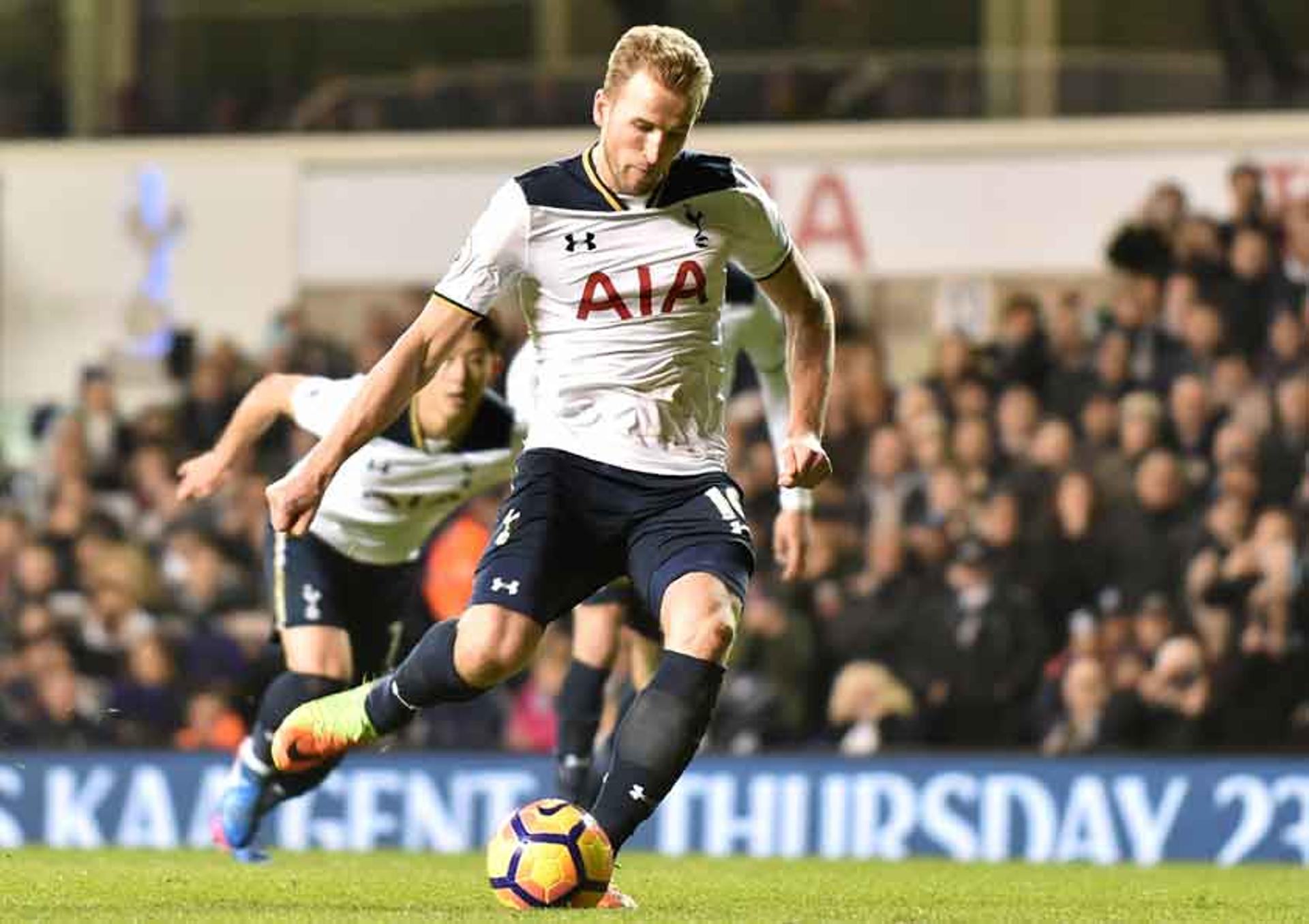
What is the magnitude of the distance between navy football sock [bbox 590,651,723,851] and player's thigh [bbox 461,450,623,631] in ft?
1.48

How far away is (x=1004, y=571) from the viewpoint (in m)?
14.8

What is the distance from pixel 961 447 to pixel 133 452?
5.93 m

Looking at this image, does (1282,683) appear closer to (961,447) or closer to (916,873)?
(961,447)

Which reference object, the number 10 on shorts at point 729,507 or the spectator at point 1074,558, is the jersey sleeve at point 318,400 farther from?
the spectator at point 1074,558

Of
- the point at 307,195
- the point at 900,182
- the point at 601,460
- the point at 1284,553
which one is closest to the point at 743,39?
the point at 900,182

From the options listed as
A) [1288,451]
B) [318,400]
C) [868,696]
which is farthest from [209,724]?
[318,400]

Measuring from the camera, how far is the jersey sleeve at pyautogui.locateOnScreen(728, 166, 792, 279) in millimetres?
7684

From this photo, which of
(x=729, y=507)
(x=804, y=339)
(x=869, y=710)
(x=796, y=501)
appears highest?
(x=804, y=339)

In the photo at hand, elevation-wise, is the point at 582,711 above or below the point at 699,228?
below

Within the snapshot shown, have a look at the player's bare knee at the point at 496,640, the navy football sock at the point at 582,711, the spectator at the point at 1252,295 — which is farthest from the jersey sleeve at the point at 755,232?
the spectator at the point at 1252,295

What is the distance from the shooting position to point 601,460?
7727 millimetres

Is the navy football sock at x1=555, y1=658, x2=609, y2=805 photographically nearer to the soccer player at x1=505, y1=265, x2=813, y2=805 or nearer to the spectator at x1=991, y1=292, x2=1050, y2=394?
the soccer player at x1=505, y1=265, x2=813, y2=805

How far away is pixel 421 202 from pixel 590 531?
12.4 meters

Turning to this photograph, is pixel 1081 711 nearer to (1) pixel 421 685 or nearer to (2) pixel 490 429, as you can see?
(2) pixel 490 429
